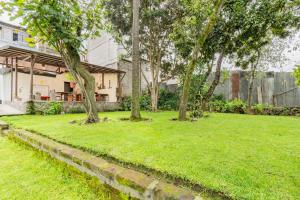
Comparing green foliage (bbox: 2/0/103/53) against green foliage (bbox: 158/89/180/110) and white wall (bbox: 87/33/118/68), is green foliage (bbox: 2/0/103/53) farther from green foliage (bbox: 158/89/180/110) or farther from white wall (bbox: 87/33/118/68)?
white wall (bbox: 87/33/118/68)

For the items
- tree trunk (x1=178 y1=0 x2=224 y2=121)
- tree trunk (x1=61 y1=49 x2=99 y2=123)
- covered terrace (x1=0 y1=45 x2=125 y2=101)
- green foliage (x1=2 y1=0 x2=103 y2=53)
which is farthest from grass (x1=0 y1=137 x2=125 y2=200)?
covered terrace (x1=0 y1=45 x2=125 y2=101)

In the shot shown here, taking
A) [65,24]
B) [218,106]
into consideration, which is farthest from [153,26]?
[65,24]

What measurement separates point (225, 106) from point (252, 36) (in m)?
3.59

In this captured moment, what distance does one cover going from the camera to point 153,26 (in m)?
8.66

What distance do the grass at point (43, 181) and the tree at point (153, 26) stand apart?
6.26 m

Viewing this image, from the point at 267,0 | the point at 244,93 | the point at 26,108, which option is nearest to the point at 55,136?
the point at 26,108

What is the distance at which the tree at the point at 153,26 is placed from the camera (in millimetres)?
8266

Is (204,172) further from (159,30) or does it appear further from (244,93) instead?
(244,93)

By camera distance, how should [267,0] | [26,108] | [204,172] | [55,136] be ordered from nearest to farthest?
[204,172]
[55,136]
[267,0]
[26,108]

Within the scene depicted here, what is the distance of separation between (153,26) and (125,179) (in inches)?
325

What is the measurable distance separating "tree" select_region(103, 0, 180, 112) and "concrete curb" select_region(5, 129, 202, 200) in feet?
21.1

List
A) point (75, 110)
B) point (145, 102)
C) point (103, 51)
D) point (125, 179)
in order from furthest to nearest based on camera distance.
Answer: point (103, 51) → point (145, 102) → point (75, 110) → point (125, 179)

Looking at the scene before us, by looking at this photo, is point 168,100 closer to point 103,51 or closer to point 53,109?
point 53,109

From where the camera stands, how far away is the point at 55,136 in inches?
127
